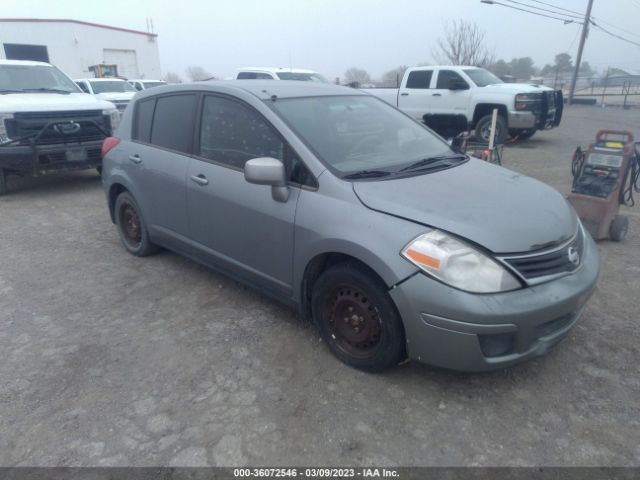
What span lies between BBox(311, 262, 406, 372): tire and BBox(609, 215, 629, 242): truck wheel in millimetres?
3584

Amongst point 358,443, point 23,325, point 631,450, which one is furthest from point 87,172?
point 631,450

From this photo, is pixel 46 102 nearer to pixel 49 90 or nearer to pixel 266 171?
pixel 49 90

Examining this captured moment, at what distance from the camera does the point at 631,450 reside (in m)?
2.32

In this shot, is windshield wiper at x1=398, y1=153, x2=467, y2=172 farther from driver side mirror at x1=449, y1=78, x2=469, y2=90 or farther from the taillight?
driver side mirror at x1=449, y1=78, x2=469, y2=90

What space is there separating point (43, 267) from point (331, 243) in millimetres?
3432

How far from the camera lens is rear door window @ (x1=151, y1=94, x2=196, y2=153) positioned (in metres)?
3.90

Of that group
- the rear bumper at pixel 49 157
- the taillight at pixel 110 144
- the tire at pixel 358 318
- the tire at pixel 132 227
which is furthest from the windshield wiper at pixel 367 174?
the rear bumper at pixel 49 157

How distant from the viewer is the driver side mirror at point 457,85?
11.8 meters

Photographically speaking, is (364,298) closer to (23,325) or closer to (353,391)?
(353,391)

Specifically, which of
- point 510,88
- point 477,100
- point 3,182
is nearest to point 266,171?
point 3,182

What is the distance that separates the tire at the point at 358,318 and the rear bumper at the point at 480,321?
0.10m

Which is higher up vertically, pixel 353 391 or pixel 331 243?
pixel 331 243

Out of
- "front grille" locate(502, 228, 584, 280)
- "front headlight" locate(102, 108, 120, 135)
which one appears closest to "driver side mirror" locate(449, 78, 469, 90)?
"front headlight" locate(102, 108, 120, 135)

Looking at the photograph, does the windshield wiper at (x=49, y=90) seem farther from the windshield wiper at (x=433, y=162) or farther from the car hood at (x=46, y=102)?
the windshield wiper at (x=433, y=162)
